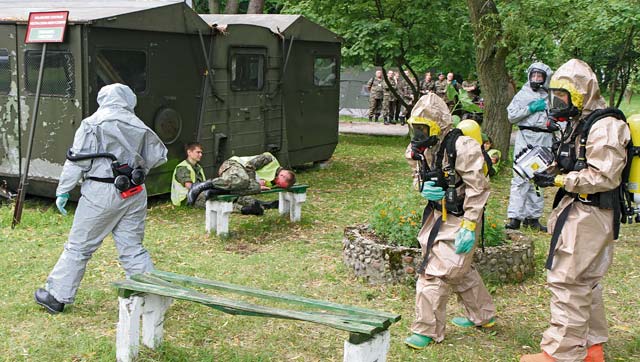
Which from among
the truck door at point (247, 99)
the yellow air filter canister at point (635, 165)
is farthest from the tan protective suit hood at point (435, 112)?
the truck door at point (247, 99)

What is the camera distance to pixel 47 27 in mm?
8641

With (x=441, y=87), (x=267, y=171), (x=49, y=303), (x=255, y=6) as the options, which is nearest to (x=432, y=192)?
(x=49, y=303)

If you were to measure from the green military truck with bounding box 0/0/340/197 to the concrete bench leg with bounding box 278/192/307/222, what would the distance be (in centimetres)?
185

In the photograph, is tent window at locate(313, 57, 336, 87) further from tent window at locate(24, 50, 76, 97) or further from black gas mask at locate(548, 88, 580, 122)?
black gas mask at locate(548, 88, 580, 122)

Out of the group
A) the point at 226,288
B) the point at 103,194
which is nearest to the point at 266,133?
the point at 103,194

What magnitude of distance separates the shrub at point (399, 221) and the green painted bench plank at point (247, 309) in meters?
2.48

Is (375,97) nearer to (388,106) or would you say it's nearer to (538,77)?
(388,106)

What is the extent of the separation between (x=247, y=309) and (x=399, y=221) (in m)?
2.81

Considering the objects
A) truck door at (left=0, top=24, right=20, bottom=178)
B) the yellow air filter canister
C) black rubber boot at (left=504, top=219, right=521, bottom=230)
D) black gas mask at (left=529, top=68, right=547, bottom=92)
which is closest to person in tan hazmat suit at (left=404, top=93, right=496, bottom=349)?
the yellow air filter canister

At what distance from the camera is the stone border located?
6.35 m

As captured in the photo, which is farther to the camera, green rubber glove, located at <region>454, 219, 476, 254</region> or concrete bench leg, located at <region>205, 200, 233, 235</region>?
concrete bench leg, located at <region>205, 200, 233, 235</region>

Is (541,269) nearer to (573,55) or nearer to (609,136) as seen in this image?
(609,136)

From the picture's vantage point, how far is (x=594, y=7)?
1140cm

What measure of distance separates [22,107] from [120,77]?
4.42 ft
